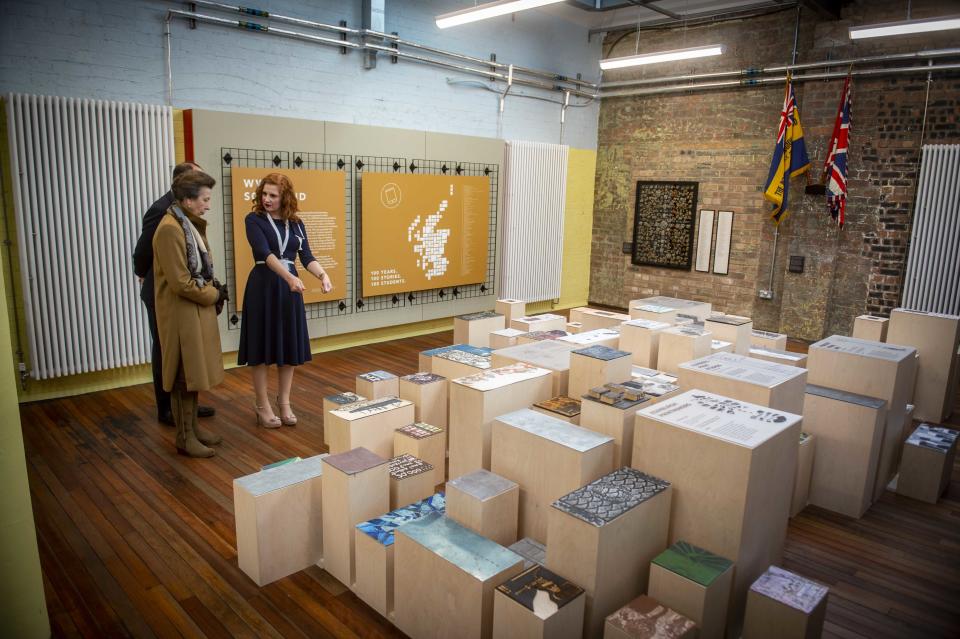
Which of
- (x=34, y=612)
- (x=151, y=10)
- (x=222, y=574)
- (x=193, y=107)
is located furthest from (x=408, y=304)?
(x=34, y=612)

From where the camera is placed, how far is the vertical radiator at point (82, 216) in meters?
4.39

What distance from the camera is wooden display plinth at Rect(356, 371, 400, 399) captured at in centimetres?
387

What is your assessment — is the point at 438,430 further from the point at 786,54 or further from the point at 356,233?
the point at 786,54

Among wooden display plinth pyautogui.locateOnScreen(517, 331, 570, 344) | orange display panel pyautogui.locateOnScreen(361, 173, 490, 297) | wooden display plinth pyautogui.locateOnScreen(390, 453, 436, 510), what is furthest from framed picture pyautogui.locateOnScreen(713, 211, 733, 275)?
wooden display plinth pyautogui.locateOnScreen(390, 453, 436, 510)

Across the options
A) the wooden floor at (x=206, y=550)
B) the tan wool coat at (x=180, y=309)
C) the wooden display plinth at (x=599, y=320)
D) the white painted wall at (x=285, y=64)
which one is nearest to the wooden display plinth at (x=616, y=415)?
the wooden floor at (x=206, y=550)

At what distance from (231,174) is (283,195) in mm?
1632

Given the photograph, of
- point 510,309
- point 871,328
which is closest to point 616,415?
point 510,309

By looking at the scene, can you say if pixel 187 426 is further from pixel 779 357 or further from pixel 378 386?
pixel 779 357

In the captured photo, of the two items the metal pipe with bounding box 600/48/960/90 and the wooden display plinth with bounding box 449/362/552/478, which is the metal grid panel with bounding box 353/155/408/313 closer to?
the wooden display plinth with bounding box 449/362/552/478

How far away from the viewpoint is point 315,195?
5793 mm

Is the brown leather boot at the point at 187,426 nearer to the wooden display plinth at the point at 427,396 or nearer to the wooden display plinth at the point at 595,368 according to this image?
the wooden display plinth at the point at 427,396

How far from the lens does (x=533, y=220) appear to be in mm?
8188

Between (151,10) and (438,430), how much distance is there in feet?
13.6

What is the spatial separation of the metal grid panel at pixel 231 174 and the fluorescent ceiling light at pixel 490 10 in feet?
6.50
